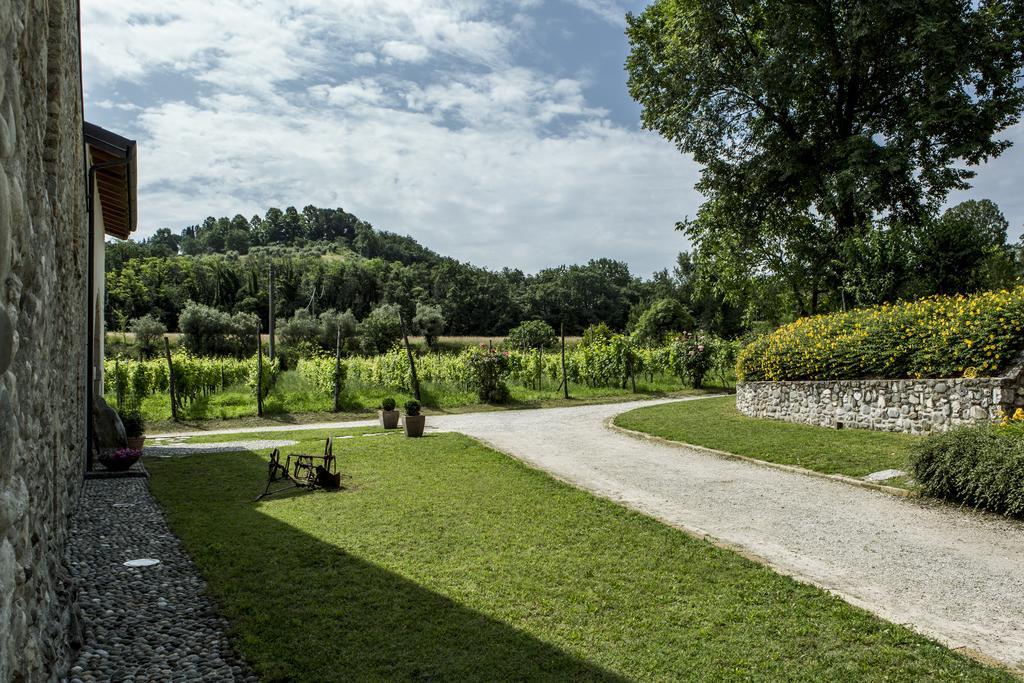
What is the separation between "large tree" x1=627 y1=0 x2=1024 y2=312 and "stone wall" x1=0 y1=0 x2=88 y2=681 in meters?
18.6

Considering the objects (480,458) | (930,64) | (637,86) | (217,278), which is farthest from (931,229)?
(217,278)

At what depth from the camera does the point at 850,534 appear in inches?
247

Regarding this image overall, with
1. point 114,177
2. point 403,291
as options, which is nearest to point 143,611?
point 114,177

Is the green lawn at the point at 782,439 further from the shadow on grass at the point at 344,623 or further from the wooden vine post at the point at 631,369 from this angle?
the wooden vine post at the point at 631,369

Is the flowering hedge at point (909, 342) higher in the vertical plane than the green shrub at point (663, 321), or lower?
lower

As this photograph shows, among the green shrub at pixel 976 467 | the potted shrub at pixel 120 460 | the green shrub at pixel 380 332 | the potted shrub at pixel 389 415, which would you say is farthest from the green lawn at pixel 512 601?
the green shrub at pixel 380 332

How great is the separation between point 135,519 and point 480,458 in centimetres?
507

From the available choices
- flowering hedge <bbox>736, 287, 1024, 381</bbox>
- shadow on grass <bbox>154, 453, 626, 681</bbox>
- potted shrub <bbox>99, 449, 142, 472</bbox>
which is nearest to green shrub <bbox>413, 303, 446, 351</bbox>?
flowering hedge <bbox>736, 287, 1024, 381</bbox>

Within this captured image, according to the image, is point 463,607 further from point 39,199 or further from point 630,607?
point 39,199

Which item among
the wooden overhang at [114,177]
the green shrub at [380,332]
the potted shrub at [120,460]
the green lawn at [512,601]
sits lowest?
the green lawn at [512,601]

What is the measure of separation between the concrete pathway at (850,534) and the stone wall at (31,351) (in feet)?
15.4

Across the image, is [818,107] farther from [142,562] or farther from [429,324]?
[429,324]

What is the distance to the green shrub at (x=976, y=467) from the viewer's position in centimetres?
663

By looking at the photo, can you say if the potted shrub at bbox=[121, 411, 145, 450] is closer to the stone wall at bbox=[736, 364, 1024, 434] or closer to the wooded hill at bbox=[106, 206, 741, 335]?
the stone wall at bbox=[736, 364, 1024, 434]
